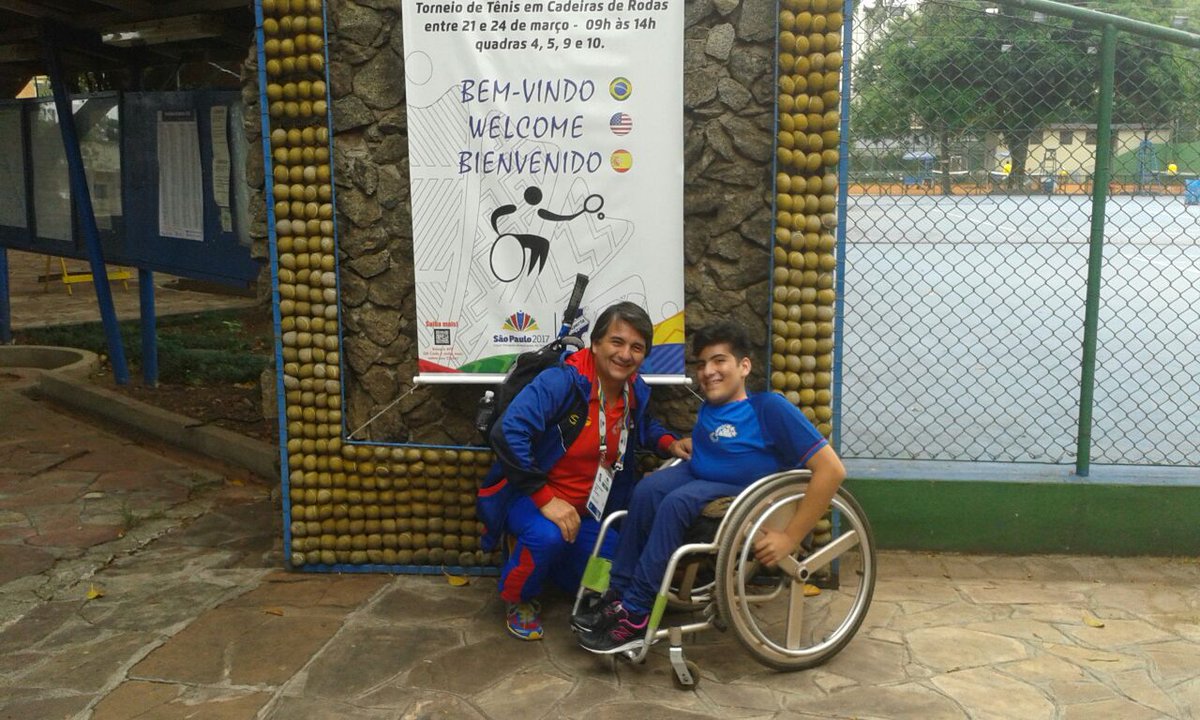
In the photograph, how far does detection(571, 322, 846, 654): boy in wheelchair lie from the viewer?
3.64 m

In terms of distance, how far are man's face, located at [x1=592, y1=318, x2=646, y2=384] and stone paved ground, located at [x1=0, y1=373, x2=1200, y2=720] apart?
1.01 metres

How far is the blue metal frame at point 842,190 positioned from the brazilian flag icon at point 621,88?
0.81 meters

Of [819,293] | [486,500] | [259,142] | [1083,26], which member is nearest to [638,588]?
[486,500]

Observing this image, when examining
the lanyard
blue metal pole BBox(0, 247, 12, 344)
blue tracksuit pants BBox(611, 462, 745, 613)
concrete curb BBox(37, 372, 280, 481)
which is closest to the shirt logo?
blue tracksuit pants BBox(611, 462, 745, 613)

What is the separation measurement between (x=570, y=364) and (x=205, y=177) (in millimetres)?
3435

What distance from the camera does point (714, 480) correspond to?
3.88 meters

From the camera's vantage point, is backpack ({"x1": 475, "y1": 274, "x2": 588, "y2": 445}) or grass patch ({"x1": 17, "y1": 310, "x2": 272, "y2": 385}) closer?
backpack ({"x1": 475, "y1": 274, "x2": 588, "y2": 445})

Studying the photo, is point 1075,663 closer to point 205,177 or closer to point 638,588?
point 638,588

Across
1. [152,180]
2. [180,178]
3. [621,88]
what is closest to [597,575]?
[621,88]

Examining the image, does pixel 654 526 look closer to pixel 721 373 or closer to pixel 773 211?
pixel 721 373

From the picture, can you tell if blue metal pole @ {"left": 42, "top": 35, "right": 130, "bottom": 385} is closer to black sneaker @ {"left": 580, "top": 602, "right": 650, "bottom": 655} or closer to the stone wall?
the stone wall

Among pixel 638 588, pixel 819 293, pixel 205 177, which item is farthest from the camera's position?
pixel 205 177

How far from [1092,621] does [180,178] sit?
5451 millimetres

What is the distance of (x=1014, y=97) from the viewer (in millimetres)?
4719
